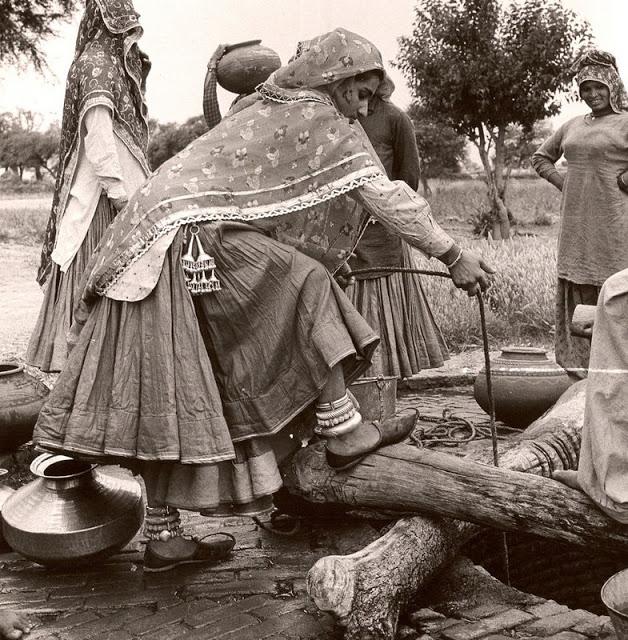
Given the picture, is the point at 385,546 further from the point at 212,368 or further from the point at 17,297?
the point at 17,297

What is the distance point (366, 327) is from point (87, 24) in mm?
2857

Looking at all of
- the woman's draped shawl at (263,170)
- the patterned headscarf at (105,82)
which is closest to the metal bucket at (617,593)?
the woman's draped shawl at (263,170)

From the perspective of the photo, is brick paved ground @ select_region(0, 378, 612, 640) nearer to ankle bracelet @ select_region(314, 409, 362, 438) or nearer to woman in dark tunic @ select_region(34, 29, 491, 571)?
woman in dark tunic @ select_region(34, 29, 491, 571)

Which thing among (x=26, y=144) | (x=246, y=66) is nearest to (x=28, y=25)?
(x=26, y=144)

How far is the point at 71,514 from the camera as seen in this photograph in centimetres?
367

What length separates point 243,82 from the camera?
17.1ft

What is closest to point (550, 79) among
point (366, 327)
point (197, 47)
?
point (197, 47)

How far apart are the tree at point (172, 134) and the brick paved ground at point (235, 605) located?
9.84m

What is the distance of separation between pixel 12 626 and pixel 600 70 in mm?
4953

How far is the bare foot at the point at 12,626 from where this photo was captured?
10.2ft

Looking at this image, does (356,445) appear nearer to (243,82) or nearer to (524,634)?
(524,634)

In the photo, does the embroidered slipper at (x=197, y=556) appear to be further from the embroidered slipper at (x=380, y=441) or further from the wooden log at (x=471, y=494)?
the embroidered slipper at (x=380, y=441)

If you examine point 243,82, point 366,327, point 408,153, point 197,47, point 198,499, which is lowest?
point 198,499

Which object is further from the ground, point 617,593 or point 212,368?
point 212,368
